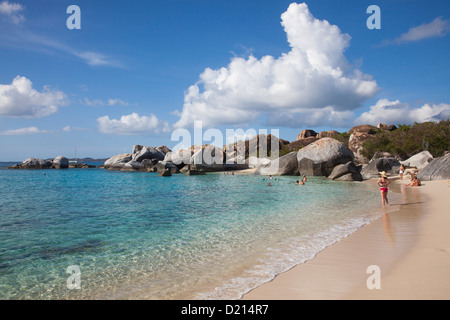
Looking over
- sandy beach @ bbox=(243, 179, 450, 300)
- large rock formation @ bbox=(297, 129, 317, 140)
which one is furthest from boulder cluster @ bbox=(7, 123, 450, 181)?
sandy beach @ bbox=(243, 179, 450, 300)

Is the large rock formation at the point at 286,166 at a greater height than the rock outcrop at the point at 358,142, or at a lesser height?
lesser

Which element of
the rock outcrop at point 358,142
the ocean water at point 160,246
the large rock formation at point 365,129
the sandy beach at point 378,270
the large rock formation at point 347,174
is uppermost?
the large rock formation at point 365,129

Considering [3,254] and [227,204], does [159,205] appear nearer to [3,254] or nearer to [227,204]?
Answer: [227,204]

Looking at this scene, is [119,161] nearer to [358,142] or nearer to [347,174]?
[347,174]

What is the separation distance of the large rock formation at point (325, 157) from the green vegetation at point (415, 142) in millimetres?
16285

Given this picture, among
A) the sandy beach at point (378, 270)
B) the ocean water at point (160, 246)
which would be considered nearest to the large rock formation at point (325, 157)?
the ocean water at point (160, 246)

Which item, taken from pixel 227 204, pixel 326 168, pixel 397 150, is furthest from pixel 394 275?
pixel 397 150

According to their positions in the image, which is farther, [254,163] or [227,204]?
[254,163]

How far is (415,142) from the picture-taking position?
136 feet

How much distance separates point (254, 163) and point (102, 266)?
147 ft

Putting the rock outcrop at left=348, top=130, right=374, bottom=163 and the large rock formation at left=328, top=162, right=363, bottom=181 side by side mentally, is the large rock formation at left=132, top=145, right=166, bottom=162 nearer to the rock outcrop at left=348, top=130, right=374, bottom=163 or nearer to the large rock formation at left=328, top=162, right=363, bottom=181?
the large rock formation at left=328, top=162, right=363, bottom=181

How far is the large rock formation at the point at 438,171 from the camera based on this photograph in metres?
22.5

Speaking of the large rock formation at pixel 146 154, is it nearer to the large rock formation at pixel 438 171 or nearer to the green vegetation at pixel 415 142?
the green vegetation at pixel 415 142

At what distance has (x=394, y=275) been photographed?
4.77 meters
